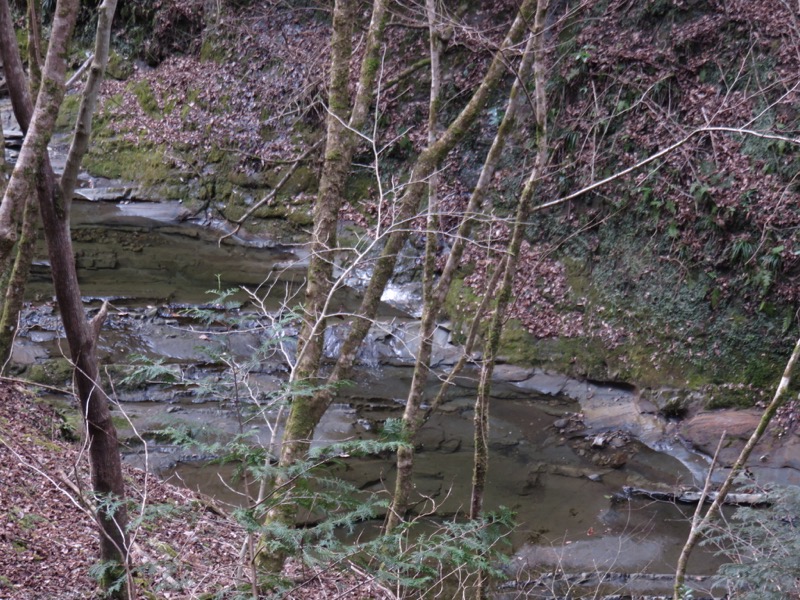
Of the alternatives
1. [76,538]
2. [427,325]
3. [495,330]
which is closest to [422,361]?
[427,325]

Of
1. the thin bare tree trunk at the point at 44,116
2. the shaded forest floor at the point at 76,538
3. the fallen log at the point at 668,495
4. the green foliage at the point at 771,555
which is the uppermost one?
the thin bare tree trunk at the point at 44,116

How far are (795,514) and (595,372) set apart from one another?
511 centimetres

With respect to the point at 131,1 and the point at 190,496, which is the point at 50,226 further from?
the point at 131,1

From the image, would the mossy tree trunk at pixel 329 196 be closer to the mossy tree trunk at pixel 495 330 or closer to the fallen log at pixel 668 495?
the mossy tree trunk at pixel 495 330

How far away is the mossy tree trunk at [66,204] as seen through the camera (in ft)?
10.1

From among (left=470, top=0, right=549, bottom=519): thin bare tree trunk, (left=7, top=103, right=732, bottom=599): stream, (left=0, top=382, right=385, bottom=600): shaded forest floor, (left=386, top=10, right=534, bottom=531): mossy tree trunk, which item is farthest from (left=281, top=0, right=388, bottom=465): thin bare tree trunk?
(left=470, top=0, right=549, bottom=519): thin bare tree trunk

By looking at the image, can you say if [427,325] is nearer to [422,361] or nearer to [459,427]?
[422,361]

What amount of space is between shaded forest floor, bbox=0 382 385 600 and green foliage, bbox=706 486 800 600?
2.51m

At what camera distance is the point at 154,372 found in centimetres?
302

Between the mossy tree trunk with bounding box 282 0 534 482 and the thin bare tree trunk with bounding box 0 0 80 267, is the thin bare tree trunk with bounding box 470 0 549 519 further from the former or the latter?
the thin bare tree trunk with bounding box 0 0 80 267

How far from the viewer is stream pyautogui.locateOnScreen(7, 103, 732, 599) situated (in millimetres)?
6969

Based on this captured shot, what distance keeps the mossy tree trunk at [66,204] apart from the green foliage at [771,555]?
389 centimetres

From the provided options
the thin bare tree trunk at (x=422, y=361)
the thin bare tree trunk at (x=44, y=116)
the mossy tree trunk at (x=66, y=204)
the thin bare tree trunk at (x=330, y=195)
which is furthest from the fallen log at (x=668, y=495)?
Result: the thin bare tree trunk at (x=44, y=116)

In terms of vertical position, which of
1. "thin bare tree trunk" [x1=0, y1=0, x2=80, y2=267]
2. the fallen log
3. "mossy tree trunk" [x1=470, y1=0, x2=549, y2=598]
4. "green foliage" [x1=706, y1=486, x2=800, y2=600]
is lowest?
the fallen log
